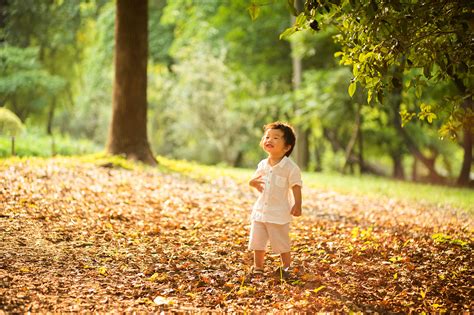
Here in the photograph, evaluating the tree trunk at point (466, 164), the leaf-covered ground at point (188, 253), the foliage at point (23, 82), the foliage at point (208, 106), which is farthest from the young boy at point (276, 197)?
the foliage at point (208, 106)

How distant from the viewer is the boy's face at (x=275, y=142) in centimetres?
505

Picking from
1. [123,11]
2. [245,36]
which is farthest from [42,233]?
[245,36]

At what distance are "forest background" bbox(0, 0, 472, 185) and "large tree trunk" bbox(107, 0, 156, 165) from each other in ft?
9.42

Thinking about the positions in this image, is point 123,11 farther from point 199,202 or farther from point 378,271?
point 378,271

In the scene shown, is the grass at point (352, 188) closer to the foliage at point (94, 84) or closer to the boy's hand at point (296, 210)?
the boy's hand at point (296, 210)

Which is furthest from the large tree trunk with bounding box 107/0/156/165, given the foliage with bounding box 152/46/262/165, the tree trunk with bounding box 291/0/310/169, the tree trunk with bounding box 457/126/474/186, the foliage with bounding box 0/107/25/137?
the foliage with bounding box 152/46/262/165

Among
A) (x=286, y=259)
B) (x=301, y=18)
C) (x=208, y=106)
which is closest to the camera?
(x=301, y=18)

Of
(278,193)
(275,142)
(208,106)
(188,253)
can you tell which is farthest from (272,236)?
(208,106)

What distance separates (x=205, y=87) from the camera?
24.4m

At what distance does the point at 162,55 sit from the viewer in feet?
77.3

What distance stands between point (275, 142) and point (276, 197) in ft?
1.79

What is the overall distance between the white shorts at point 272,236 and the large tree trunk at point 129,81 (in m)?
6.66

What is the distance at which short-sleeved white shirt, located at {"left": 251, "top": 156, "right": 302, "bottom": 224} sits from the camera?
16.3 feet

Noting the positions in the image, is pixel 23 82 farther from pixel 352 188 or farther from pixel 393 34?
pixel 393 34
